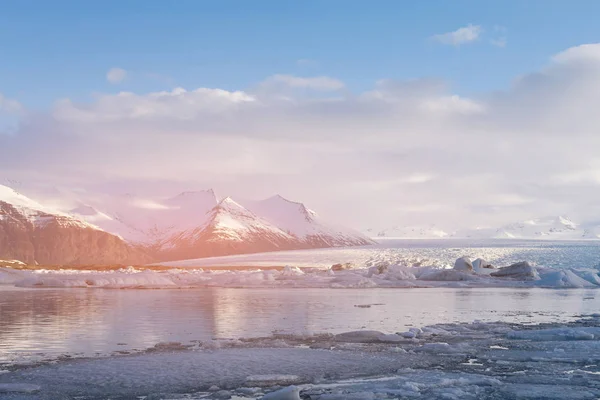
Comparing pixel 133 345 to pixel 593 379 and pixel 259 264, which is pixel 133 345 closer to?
pixel 593 379

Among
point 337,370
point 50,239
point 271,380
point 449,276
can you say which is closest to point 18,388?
point 271,380

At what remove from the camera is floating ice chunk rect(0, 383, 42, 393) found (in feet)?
32.0

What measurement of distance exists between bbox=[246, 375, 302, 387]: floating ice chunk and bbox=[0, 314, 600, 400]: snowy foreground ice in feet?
0.06

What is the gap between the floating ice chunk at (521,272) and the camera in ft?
159

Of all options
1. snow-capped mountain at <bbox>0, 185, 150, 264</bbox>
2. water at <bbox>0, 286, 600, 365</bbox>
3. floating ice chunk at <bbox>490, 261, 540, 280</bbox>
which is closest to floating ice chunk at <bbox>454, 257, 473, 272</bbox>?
floating ice chunk at <bbox>490, 261, 540, 280</bbox>

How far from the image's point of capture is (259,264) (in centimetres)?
8138

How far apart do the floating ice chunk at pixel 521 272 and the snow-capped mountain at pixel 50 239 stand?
141560mm

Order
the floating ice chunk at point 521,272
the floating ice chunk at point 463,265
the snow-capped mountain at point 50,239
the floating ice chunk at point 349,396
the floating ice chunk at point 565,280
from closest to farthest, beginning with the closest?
the floating ice chunk at point 349,396, the floating ice chunk at point 565,280, the floating ice chunk at point 521,272, the floating ice chunk at point 463,265, the snow-capped mountain at point 50,239

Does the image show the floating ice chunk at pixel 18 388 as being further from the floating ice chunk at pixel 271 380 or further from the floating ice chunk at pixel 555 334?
the floating ice chunk at pixel 555 334

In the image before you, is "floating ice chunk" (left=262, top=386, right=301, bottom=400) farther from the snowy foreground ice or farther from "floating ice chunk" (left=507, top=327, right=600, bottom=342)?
"floating ice chunk" (left=507, top=327, right=600, bottom=342)

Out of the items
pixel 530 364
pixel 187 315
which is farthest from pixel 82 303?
pixel 530 364

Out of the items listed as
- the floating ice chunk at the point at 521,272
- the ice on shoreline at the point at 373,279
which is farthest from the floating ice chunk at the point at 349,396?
the floating ice chunk at the point at 521,272

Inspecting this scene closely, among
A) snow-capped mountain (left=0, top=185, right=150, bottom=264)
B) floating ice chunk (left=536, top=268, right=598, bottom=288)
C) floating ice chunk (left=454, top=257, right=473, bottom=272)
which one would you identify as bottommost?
floating ice chunk (left=536, top=268, right=598, bottom=288)

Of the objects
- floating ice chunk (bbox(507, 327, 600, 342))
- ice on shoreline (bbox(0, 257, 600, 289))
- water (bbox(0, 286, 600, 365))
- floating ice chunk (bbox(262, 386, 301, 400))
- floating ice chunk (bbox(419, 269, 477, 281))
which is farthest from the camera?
floating ice chunk (bbox(419, 269, 477, 281))
